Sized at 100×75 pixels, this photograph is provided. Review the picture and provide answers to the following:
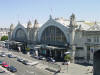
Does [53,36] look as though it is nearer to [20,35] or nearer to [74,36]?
[74,36]

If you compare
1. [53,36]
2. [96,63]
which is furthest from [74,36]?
[96,63]

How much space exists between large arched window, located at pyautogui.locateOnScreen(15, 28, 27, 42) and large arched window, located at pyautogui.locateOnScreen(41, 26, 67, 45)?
20.4 meters

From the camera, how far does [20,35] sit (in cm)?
10812

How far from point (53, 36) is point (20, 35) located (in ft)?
115

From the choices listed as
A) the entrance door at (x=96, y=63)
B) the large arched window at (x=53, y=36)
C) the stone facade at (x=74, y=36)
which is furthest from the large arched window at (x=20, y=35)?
the entrance door at (x=96, y=63)

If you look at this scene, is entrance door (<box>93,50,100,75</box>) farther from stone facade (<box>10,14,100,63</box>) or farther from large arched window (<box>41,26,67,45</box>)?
large arched window (<box>41,26,67,45</box>)

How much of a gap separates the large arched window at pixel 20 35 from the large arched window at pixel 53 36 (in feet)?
67.0

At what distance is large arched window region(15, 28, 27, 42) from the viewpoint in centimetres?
10369

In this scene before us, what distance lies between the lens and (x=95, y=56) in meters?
63.2

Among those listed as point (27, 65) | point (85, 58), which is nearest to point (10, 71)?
point (27, 65)

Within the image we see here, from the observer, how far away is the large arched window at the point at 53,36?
73.8 metres

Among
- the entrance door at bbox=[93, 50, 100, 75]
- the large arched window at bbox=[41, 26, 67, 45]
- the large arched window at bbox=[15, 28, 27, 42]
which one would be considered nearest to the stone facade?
the large arched window at bbox=[41, 26, 67, 45]

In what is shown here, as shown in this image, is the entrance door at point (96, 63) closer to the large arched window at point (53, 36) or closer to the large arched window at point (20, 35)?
the large arched window at point (53, 36)

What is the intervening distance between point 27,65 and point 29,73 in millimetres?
11572
